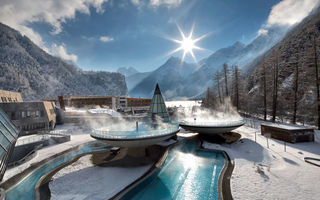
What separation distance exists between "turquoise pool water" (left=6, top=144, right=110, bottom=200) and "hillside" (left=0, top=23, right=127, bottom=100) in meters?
118

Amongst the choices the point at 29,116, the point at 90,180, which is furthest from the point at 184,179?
the point at 29,116

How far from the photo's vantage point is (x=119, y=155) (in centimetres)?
1487

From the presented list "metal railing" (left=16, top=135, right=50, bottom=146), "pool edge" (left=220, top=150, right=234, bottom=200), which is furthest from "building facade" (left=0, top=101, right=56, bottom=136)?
"pool edge" (left=220, top=150, right=234, bottom=200)

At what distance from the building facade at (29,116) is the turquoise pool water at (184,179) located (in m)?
24.7

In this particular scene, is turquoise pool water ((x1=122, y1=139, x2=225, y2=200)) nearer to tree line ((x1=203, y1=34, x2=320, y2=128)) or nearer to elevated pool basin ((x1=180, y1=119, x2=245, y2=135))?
elevated pool basin ((x1=180, y1=119, x2=245, y2=135))

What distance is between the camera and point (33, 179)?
10727mm

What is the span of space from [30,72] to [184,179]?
500 feet

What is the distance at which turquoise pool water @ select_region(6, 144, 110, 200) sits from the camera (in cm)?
888

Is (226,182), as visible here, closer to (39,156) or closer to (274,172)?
(274,172)

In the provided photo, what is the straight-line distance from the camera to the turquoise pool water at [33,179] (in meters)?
8.88

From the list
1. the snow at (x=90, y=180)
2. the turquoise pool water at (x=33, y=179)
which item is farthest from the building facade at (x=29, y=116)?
the snow at (x=90, y=180)

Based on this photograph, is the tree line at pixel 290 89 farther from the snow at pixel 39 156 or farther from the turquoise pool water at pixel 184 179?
the snow at pixel 39 156

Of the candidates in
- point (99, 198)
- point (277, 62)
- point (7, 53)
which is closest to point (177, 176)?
point (99, 198)

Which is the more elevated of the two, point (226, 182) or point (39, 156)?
point (226, 182)
